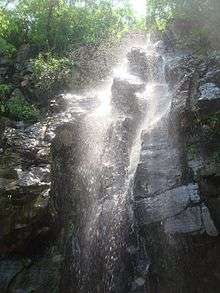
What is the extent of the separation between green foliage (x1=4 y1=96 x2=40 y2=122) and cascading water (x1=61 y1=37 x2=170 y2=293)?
184 cm

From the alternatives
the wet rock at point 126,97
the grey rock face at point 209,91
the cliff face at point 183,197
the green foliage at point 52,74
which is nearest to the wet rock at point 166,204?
the cliff face at point 183,197

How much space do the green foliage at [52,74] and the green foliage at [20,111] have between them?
5.25 feet

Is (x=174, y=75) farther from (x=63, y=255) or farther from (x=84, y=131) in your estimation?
(x=63, y=255)

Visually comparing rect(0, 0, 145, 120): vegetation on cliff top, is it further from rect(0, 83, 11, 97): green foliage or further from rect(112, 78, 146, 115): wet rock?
rect(112, 78, 146, 115): wet rock

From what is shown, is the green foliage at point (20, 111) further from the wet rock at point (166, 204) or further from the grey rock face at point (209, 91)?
the grey rock face at point (209, 91)

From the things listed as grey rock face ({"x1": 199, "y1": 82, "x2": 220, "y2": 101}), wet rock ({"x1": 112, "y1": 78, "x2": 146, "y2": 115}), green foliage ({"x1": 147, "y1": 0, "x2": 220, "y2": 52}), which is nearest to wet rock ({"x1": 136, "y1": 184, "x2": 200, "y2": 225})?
grey rock face ({"x1": 199, "y1": 82, "x2": 220, "y2": 101})

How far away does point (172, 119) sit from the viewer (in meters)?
10.9

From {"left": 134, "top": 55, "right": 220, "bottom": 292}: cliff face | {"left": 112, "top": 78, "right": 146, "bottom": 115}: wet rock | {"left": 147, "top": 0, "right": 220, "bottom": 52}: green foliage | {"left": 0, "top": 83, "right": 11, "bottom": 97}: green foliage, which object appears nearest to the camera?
{"left": 134, "top": 55, "right": 220, "bottom": 292}: cliff face

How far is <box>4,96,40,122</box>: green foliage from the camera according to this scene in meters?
13.1

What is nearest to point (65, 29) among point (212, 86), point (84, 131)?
point (84, 131)

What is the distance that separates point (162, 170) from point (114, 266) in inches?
105

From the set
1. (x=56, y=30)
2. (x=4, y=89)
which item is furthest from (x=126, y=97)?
(x=56, y=30)

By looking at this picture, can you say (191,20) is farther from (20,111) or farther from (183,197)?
(183,197)

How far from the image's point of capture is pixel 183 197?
9109mm
